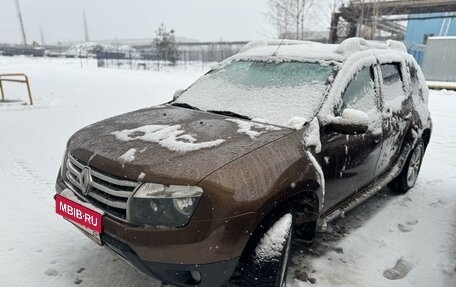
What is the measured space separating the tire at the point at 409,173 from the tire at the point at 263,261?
269 cm

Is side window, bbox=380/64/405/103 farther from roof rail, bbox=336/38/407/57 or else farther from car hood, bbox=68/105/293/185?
car hood, bbox=68/105/293/185

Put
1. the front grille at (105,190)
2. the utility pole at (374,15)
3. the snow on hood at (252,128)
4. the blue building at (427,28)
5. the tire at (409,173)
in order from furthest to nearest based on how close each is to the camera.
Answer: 1. the blue building at (427,28)
2. the utility pole at (374,15)
3. the tire at (409,173)
4. the snow on hood at (252,128)
5. the front grille at (105,190)

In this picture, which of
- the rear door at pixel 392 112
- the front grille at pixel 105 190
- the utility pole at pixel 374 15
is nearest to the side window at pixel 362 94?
the rear door at pixel 392 112

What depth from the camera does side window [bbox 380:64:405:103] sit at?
3.56 m

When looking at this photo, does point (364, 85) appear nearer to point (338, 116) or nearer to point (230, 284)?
point (338, 116)

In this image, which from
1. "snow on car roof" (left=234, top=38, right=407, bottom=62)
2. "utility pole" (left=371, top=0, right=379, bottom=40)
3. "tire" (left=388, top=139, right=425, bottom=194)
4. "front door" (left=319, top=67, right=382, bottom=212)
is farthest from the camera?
"utility pole" (left=371, top=0, right=379, bottom=40)

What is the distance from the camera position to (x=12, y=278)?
103 inches

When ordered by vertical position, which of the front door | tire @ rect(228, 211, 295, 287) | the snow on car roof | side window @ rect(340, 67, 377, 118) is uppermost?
the snow on car roof

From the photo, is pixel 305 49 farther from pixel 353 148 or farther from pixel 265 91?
pixel 353 148

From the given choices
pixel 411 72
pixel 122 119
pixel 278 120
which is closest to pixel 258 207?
pixel 278 120

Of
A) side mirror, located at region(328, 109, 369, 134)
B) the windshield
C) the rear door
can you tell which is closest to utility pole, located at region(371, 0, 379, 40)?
the rear door

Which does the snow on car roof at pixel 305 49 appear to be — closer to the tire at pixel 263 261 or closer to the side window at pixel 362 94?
the side window at pixel 362 94

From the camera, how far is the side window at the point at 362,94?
9.80ft

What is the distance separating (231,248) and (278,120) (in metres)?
1.11
